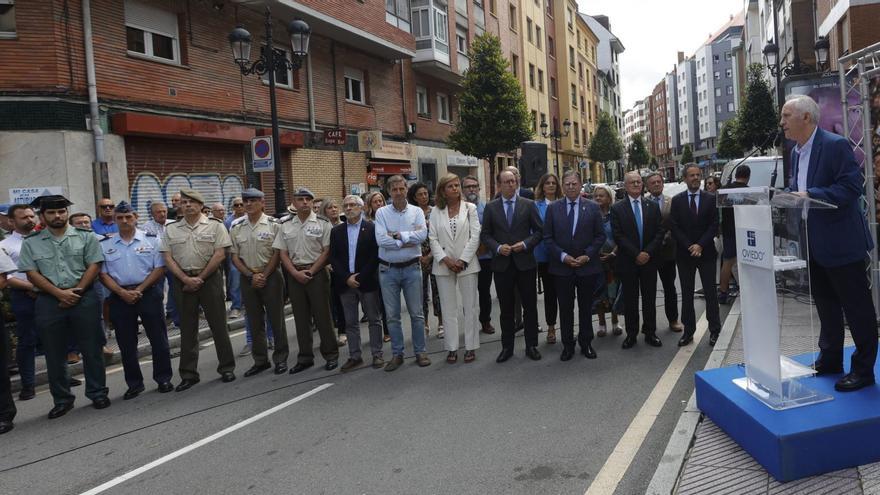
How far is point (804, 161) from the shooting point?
4.16 metres

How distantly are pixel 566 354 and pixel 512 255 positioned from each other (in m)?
1.19

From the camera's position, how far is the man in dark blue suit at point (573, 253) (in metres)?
6.62

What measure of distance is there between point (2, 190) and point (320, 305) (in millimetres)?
8190

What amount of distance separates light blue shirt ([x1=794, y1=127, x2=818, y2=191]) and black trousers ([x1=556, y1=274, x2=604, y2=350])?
107 inches

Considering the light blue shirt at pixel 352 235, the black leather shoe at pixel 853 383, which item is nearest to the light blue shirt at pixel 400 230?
the light blue shirt at pixel 352 235

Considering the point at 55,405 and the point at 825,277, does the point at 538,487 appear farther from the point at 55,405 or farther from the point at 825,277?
the point at 55,405

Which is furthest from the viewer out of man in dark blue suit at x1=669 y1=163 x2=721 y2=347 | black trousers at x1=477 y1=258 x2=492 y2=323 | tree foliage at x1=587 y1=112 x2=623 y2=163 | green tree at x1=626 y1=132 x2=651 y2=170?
green tree at x1=626 y1=132 x2=651 y2=170

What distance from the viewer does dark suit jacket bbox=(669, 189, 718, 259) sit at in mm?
6906

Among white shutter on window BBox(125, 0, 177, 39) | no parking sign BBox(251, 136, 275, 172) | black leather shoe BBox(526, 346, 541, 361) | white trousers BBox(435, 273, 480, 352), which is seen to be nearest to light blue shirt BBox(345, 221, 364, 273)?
white trousers BBox(435, 273, 480, 352)

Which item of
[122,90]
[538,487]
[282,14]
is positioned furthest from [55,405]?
[282,14]

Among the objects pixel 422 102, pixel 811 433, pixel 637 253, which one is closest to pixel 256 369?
pixel 637 253

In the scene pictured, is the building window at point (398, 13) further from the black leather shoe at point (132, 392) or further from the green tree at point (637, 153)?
the green tree at point (637, 153)

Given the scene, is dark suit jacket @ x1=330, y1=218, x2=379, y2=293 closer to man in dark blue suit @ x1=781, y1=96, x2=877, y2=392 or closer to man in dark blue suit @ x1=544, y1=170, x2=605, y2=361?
man in dark blue suit @ x1=544, y1=170, x2=605, y2=361

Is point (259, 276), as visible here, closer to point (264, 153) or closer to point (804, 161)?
point (804, 161)
